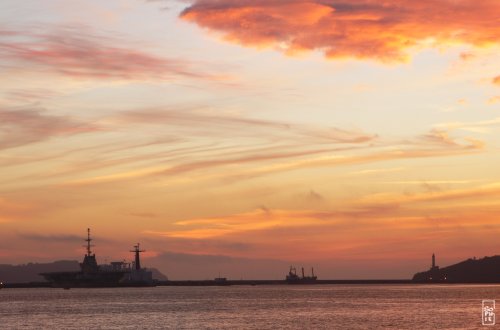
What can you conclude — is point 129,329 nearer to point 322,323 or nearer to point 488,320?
point 322,323

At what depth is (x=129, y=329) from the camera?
103 meters

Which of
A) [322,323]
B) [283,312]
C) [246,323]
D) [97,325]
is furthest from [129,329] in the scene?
[283,312]

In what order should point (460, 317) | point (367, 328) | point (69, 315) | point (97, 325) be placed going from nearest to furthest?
point (367, 328) < point (97, 325) < point (460, 317) < point (69, 315)

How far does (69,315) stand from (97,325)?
79.3 feet

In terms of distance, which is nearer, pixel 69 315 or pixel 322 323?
pixel 322 323

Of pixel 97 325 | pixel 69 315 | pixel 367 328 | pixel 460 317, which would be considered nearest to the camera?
pixel 367 328

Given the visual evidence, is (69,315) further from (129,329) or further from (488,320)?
(488,320)

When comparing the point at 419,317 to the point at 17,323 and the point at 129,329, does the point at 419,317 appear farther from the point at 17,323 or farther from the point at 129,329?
the point at 17,323

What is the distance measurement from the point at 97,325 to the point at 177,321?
1194 cm

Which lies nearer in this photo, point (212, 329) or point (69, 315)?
point (212, 329)

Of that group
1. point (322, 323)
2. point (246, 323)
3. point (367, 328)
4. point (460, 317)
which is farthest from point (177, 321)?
point (460, 317)

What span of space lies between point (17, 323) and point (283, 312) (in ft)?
143

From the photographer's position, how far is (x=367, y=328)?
10281 centimetres

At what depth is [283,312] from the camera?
5477 inches
